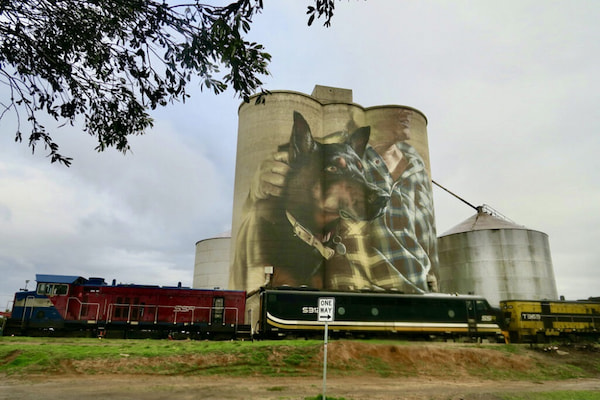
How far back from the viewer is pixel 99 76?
1056 cm

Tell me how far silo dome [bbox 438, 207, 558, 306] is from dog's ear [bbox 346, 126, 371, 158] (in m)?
21.7

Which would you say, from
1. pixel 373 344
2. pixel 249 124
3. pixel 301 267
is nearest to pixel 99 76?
pixel 373 344

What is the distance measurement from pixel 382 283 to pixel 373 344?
2416cm

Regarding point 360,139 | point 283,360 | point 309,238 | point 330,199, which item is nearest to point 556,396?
point 283,360

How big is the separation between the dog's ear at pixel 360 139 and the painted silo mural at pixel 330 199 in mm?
152

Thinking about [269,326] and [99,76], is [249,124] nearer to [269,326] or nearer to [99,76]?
[269,326]

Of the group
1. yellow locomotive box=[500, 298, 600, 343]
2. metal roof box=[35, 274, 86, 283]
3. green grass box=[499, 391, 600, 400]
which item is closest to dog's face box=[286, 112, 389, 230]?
yellow locomotive box=[500, 298, 600, 343]

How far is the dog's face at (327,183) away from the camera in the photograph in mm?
47156

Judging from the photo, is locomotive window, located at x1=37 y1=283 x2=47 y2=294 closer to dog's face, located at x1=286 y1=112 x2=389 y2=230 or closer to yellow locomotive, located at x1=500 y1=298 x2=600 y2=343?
dog's face, located at x1=286 y1=112 x2=389 y2=230

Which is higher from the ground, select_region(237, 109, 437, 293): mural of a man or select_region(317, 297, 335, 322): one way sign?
select_region(237, 109, 437, 293): mural of a man

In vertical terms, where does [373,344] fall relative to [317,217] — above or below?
below

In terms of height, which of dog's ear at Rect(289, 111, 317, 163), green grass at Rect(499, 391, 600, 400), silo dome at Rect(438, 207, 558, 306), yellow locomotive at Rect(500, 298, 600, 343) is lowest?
green grass at Rect(499, 391, 600, 400)

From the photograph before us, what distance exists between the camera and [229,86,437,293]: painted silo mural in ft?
148

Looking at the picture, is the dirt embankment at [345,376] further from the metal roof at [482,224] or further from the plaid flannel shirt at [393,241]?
the metal roof at [482,224]
